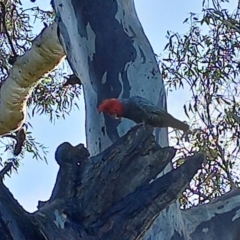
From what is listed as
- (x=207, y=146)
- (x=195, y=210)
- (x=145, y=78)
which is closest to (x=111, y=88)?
(x=145, y=78)

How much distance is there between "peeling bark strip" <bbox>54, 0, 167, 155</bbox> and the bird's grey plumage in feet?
0.55

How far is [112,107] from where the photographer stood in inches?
63.4

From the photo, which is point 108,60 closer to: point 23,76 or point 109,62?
point 109,62

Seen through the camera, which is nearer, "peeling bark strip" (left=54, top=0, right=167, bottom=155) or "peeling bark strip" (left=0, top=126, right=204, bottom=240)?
"peeling bark strip" (left=0, top=126, right=204, bottom=240)

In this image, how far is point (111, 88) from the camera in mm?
1825

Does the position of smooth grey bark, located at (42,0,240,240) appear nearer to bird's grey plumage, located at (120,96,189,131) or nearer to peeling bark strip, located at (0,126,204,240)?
bird's grey plumage, located at (120,96,189,131)

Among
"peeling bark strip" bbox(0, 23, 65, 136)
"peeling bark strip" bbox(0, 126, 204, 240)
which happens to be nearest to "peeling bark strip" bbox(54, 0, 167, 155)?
"peeling bark strip" bbox(0, 126, 204, 240)

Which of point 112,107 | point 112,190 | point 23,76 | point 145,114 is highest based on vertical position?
→ point 23,76

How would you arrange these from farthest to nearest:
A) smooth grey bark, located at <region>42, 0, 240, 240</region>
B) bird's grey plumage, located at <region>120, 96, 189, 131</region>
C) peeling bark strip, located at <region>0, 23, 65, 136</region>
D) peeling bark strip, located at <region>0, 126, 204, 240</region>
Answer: peeling bark strip, located at <region>0, 23, 65, 136</region>, smooth grey bark, located at <region>42, 0, 240, 240</region>, bird's grey plumage, located at <region>120, 96, 189, 131</region>, peeling bark strip, located at <region>0, 126, 204, 240</region>

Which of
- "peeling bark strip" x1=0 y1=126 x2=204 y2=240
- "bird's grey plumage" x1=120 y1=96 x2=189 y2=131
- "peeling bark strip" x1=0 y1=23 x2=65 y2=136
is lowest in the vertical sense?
"peeling bark strip" x1=0 y1=126 x2=204 y2=240

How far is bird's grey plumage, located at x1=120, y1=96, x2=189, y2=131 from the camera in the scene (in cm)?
147

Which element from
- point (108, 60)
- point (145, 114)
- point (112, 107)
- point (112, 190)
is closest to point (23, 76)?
point (108, 60)

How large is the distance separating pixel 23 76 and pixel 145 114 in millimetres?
1420

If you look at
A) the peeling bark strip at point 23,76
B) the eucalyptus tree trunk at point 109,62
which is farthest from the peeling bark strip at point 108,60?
the peeling bark strip at point 23,76
